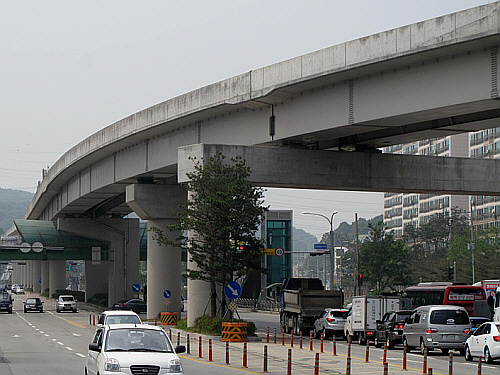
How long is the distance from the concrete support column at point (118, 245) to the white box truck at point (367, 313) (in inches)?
1868

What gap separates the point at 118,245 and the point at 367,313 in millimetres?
49686

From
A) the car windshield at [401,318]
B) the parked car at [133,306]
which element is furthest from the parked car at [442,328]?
the parked car at [133,306]

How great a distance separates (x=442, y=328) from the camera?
31938 millimetres

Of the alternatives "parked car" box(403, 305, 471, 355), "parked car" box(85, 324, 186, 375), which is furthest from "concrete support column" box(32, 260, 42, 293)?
"parked car" box(85, 324, 186, 375)

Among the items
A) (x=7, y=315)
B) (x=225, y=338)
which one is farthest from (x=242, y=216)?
(x=7, y=315)

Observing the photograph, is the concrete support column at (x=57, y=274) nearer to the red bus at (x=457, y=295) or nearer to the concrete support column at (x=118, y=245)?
the concrete support column at (x=118, y=245)

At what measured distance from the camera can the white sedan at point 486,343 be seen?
88.6 feet

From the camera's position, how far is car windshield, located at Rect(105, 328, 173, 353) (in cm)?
1708

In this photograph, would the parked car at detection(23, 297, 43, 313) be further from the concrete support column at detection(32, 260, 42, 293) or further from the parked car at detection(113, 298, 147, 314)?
the concrete support column at detection(32, 260, 42, 293)

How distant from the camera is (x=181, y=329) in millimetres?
44781

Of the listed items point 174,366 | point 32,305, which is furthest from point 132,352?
point 32,305

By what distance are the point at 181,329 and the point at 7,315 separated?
29760 millimetres

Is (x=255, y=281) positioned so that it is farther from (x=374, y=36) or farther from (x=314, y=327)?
(x=374, y=36)

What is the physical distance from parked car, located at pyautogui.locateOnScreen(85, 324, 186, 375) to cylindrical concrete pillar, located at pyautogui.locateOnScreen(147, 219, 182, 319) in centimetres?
3798
